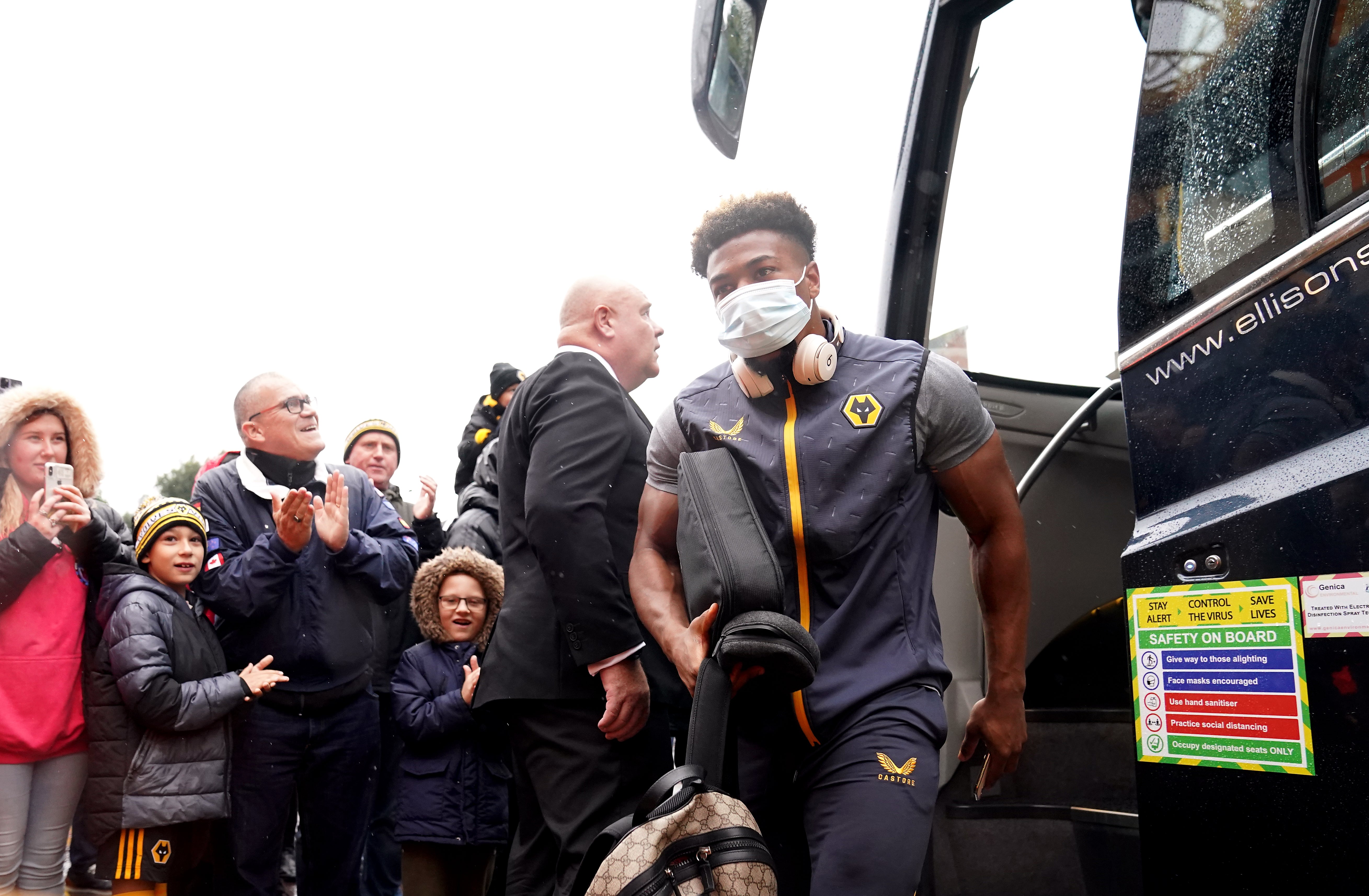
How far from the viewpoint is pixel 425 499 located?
5762mm

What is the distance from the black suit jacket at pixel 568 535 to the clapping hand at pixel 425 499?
2654 mm

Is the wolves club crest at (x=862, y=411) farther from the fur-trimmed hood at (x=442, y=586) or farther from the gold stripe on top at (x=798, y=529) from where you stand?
the fur-trimmed hood at (x=442, y=586)

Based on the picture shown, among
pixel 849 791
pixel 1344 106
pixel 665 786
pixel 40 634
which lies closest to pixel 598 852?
pixel 665 786

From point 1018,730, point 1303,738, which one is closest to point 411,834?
point 1018,730

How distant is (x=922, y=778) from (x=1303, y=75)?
4.48ft

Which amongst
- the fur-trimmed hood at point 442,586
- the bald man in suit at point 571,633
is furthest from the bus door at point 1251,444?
the fur-trimmed hood at point 442,586

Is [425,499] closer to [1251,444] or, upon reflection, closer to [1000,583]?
[1000,583]

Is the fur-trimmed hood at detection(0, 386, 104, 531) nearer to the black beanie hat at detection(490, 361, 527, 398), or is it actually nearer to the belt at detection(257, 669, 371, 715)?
the belt at detection(257, 669, 371, 715)

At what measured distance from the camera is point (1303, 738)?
157 cm

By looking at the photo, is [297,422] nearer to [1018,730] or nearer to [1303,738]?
[1018,730]

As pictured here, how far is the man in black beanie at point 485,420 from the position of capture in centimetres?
544

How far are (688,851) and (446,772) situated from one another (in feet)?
8.75

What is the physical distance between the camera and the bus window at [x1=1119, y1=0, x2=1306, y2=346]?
5.83 feet

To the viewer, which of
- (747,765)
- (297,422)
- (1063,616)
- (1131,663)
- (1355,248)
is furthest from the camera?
(297,422)
